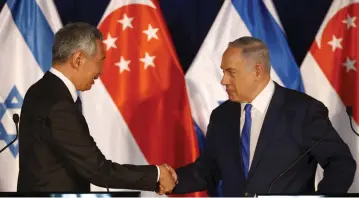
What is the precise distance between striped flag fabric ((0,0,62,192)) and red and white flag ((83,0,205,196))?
34 cm

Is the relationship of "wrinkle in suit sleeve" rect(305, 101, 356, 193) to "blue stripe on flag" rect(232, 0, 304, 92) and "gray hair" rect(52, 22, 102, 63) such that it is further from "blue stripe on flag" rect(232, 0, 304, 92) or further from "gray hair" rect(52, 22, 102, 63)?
"gray hair" rect(52, 22, 102, 63)

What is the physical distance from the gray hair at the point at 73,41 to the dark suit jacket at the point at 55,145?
0.34 feet

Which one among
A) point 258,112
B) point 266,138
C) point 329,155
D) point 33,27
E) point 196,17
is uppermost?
point 33,27

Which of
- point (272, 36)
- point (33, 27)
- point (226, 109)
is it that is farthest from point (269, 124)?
point (33, 27)

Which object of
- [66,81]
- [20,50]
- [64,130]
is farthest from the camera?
[20,50]

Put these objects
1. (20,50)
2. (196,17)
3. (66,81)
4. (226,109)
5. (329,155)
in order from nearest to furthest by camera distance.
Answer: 1. (66,81)
2. (329,155)
3. (226,109)
4. (20,50)
5. (196,17)

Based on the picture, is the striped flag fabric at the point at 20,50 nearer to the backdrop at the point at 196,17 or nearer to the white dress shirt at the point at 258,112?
the backdrop at the point at 196,17

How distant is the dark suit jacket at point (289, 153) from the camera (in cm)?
341

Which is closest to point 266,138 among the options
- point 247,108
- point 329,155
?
point 247,108

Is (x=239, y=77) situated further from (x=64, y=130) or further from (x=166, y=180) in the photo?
(x=64, y=130)

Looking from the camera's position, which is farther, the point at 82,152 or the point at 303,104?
the point at 303,104

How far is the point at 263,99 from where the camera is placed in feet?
11.8

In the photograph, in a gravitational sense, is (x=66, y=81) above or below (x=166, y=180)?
above

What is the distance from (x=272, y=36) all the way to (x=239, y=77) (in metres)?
0.96
